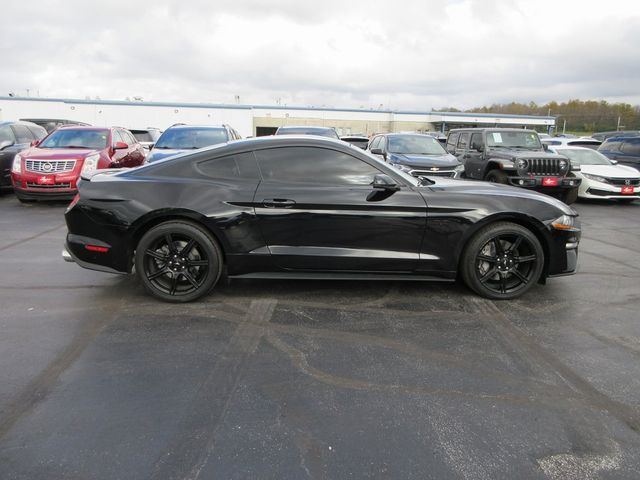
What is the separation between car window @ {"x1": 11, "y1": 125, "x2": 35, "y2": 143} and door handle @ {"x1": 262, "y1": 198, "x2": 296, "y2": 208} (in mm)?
10729

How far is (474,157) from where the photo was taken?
480 inches

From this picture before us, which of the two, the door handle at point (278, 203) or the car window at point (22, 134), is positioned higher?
the car window at point (22, 134)

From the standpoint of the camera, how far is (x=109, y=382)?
297cm

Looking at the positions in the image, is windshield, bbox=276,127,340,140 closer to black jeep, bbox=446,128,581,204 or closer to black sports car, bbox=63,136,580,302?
black jeep, bbox=446,128,581,204

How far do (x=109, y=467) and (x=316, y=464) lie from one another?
971mm

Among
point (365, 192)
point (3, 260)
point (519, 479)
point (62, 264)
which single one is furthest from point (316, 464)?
point (3, 260)

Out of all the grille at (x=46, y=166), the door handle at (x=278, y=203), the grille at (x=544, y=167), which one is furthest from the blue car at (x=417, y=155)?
the grille at (x=46, y=166)

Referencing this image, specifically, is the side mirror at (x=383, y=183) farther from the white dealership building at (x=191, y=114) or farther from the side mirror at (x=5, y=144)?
the white dealership building at (x=191, y=114)

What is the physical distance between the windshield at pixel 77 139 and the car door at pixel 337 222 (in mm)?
7841

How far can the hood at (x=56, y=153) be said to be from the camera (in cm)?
952

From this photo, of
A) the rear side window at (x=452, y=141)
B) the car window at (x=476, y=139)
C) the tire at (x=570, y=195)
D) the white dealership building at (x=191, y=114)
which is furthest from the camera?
the white dealership building at (x=191, y=114)

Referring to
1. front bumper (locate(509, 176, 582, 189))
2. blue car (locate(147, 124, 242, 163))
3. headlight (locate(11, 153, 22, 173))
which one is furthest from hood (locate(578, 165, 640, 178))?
headlight (locate(11, 153, 22, 173))

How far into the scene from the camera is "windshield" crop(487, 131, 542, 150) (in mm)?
11844

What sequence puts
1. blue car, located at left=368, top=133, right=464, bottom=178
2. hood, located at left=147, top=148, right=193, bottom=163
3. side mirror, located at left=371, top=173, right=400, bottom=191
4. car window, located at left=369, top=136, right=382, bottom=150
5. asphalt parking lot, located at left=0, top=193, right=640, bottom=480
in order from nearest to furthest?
asphalt parking lot, located at left=0, top=193, right=640, bottom=480 → side mirror, located at left=371, top=173, right=400, bottom=191 → hood, located at left=147, top=148, right=193, bottom=163 → blue car, located at left=368, top=133, right=464, bottom=178 → car window, located at left=369, top=136, right=382, bottom=150
